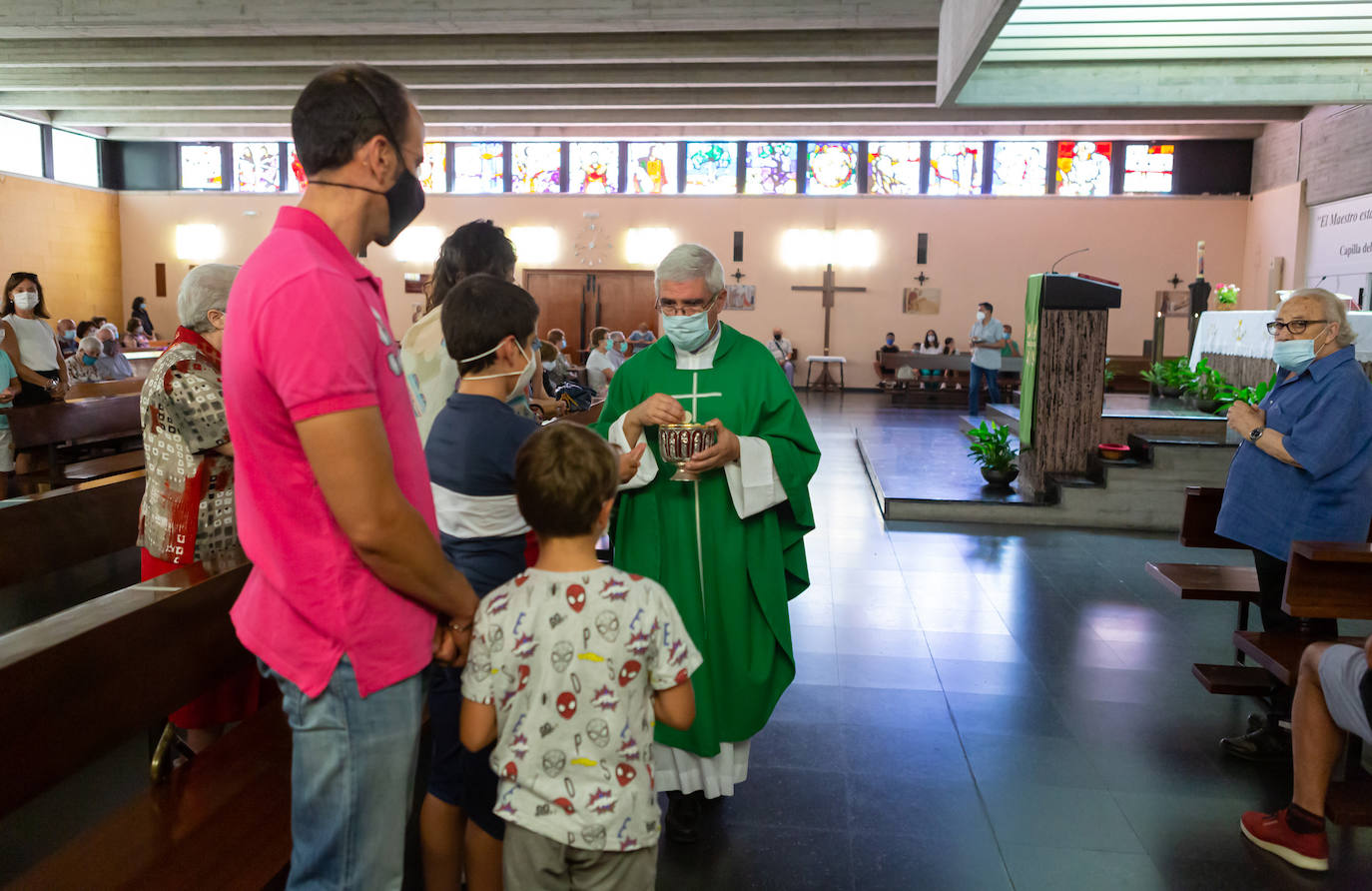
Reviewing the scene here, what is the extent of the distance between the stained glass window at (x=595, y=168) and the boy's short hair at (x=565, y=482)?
1719 cm

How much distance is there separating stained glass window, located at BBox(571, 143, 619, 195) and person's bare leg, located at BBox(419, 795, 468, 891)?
16.9m

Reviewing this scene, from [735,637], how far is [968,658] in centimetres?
171

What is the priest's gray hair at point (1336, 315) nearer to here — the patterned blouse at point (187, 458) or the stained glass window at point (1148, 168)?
the patterned blouse at point (187, 458)

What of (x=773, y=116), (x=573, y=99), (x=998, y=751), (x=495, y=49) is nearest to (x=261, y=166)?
(x=573, y=99)

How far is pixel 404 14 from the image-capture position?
31.4 feet

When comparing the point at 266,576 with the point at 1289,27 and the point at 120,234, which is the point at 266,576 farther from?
the point at 120,234

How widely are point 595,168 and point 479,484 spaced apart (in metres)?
17.0

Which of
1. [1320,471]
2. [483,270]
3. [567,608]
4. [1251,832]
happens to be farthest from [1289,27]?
[567,608]

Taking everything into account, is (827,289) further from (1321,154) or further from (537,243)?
(1321,154)

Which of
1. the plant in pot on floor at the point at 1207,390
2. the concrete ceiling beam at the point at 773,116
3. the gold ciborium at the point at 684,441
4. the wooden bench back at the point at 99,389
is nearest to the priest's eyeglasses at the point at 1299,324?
the gold ciborium at the point at 684,441

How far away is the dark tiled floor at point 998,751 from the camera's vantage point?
239 cm

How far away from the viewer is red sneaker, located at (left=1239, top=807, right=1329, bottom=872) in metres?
2.39

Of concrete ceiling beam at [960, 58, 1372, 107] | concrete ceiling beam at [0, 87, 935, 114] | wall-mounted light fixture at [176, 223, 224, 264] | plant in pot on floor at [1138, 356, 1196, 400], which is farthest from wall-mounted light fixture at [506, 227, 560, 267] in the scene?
plant in pot on floor at [1138, 356, 1196, 400]

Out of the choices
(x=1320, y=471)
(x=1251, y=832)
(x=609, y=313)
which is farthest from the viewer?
(x=609, y=313)
